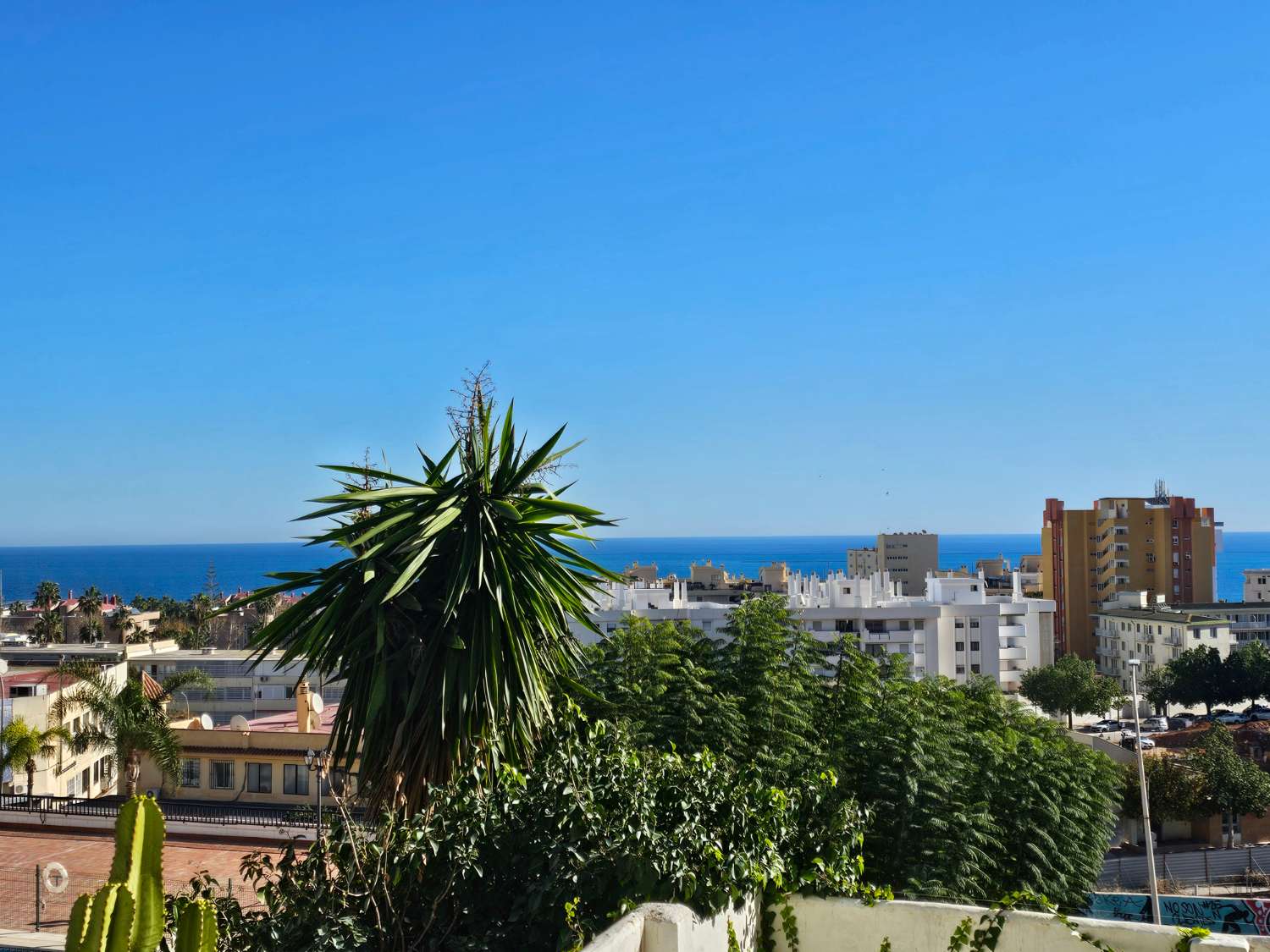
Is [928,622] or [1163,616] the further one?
[1163,616]

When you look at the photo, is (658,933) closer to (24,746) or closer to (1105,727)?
(24,746)

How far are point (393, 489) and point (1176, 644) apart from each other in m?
84.0

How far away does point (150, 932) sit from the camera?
5.90 meters

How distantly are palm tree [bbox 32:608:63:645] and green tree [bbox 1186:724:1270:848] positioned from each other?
79716 millimetres

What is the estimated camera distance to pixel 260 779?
29922mm

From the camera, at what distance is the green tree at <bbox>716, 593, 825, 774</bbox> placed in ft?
41.9

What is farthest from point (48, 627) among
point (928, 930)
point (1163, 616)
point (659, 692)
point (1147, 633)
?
point (928, 930)

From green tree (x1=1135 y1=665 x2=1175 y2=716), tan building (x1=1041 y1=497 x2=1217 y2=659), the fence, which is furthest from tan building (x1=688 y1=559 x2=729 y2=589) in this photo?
the fence

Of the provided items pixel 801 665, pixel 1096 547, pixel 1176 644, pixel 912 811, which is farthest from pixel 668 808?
pixel 1096 547

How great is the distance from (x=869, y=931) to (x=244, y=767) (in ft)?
88.9

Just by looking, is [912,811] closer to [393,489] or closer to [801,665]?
[801,665]

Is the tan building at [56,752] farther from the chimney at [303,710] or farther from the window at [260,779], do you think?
the window at [260,779]

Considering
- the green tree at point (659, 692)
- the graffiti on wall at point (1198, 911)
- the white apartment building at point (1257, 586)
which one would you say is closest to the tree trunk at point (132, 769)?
the green tree at point (659, 692)

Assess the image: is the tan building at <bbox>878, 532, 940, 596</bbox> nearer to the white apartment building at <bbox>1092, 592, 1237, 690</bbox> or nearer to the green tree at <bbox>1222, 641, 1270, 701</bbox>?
the white apartment building at <bbox>1092, 592, 1237, 690</bbox>
